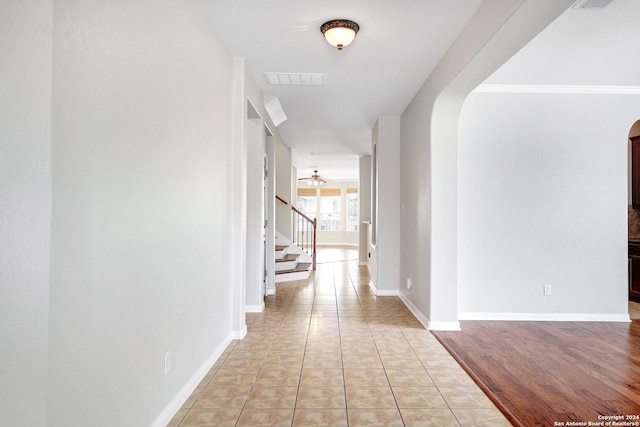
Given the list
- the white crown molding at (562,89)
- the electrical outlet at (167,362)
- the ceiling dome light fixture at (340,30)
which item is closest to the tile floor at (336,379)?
the electrical outlet at (167,362)

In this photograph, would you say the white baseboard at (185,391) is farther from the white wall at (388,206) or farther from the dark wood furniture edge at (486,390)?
the white wall at (388,206)

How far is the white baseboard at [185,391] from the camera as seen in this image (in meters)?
2.14

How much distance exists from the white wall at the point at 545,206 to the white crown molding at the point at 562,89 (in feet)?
0.18

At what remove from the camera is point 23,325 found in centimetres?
112

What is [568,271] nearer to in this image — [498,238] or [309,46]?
[498,238]

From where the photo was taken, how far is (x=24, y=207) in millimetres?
1121

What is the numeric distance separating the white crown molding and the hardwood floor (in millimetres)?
2545

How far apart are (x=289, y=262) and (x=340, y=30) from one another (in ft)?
15.8

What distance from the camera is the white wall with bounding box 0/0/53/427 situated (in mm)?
1050

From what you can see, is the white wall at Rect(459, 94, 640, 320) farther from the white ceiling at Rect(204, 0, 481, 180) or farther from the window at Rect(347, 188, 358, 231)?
the window at Rect(347, 188, 358, 231)

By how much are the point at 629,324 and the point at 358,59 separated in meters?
4.03

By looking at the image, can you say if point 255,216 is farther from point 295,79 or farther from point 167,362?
point 167,362

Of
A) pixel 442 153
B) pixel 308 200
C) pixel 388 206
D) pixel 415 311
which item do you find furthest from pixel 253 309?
pixel 308 200

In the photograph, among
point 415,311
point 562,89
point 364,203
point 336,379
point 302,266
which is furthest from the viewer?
point 364,203
